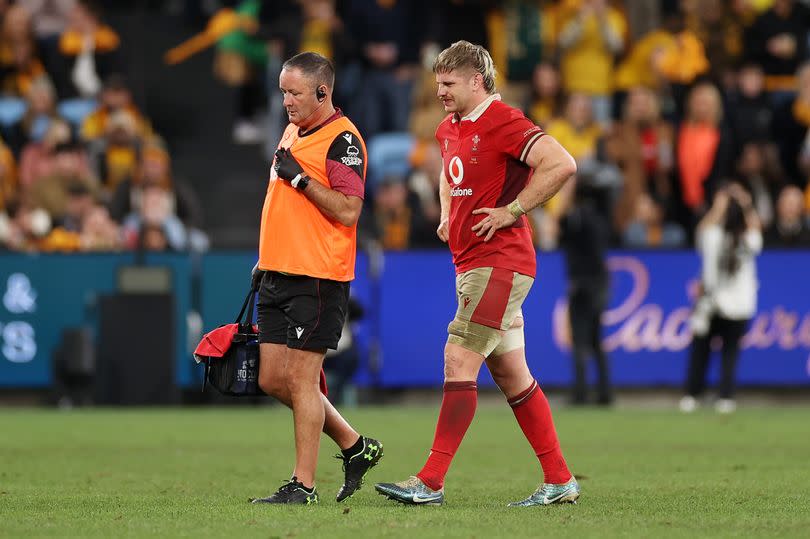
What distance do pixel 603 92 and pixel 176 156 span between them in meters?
6.06

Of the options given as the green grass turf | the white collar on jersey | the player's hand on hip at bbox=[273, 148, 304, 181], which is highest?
the white collar on jersey

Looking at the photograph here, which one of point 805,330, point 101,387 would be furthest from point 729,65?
point 101,387

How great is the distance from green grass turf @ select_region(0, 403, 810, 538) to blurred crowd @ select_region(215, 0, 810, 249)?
3932 millimetres

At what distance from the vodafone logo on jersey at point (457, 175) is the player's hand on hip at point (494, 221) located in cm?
18

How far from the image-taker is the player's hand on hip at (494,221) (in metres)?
8.40

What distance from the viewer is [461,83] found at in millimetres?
8516

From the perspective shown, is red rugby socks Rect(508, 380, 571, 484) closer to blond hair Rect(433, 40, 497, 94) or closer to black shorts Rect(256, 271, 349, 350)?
black shorts Rect(256, 271, 349, 350)

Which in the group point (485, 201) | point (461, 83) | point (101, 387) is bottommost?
point (101, 387)

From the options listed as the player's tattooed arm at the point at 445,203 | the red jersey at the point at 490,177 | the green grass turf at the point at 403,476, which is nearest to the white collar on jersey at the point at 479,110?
the red jersey at the point at 490,177

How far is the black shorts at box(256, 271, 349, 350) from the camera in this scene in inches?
336

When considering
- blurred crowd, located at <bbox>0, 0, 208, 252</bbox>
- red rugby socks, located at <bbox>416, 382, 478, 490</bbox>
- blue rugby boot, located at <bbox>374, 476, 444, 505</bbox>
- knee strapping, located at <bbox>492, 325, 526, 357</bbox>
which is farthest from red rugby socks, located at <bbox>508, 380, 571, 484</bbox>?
blurred crowd, located at <bbox>0, 0, 208, 252</bbox>

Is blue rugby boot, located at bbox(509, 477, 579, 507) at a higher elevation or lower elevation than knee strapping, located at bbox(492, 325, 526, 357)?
lower

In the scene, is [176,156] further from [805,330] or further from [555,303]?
[805,330]

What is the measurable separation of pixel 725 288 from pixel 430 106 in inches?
206
